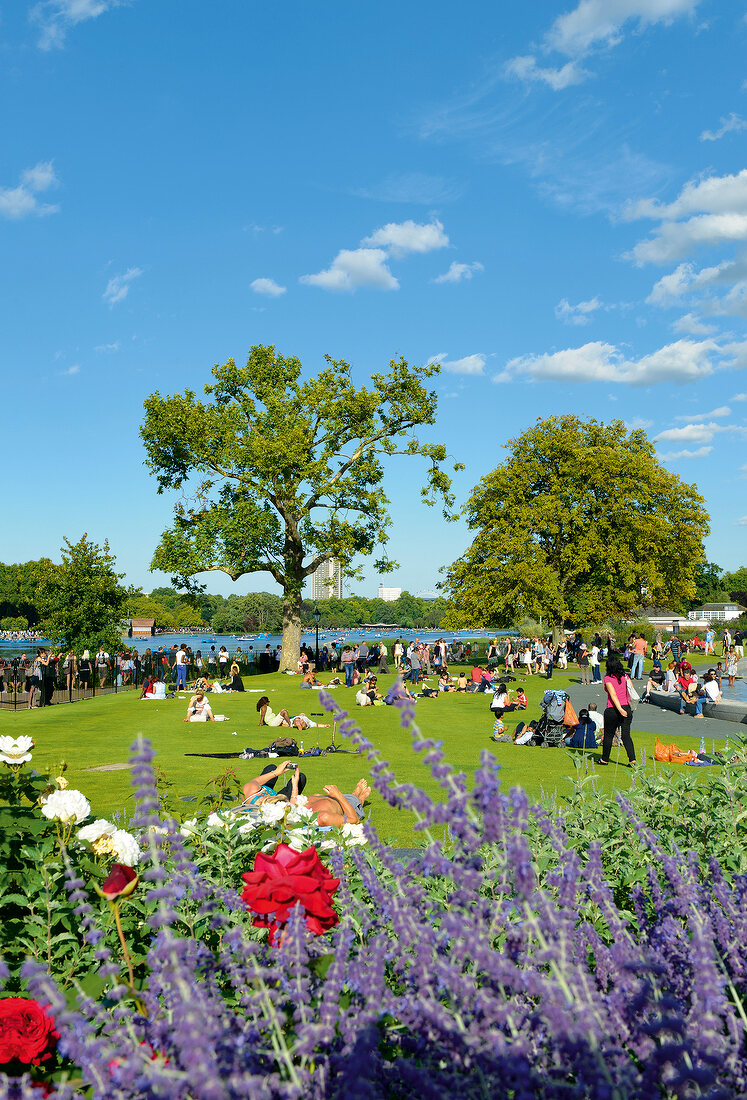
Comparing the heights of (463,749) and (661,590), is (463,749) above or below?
below

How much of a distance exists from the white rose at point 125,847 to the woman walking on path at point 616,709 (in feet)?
34.4

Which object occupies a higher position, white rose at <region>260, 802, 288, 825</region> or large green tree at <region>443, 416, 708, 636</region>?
large green tree at <region>443, 416, 708, 636</region>

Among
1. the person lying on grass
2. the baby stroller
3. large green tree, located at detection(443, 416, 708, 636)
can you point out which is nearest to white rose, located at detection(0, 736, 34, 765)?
the person lying on grass

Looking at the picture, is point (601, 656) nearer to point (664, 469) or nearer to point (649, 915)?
point (664, 469)

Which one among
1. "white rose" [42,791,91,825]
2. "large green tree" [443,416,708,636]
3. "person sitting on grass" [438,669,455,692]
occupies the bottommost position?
"person sitting on grass" [438,669,455,692]

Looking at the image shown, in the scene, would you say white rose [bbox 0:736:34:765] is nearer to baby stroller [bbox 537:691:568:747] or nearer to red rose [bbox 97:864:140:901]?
red rose [bbox 97:864:140:901]

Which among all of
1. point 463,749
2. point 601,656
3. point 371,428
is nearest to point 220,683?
point 371,428

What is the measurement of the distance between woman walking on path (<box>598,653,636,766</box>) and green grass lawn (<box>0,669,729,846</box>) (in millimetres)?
531

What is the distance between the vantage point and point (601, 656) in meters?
36.7

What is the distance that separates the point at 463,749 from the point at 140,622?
169515 millimetres

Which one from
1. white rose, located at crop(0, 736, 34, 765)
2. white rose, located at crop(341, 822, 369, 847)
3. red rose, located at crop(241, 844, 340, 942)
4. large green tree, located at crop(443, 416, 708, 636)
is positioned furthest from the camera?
large green tree, located at crop(443, 416, 708, 636)

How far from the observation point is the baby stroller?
49.8 feet

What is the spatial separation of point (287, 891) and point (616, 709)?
451 inches

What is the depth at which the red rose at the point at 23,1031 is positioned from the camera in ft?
7.56
